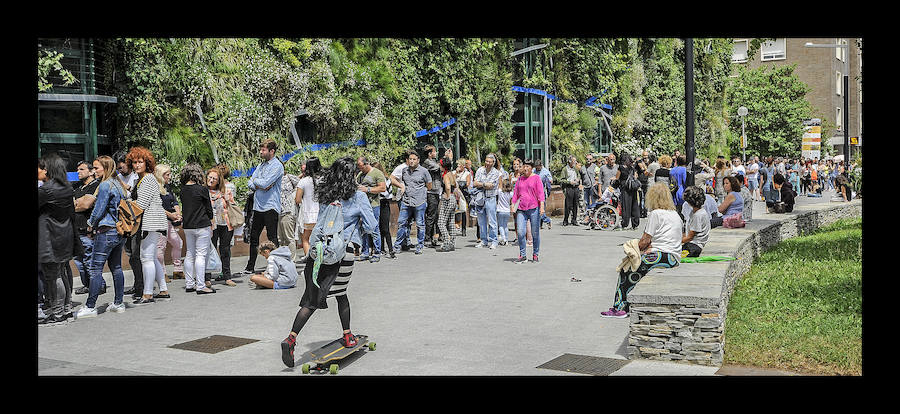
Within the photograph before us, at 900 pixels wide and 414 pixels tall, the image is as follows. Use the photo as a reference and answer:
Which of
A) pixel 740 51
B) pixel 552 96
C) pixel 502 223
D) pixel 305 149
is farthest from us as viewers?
pixel 740 51

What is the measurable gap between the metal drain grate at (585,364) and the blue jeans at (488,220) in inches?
322

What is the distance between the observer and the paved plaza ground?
259 inches

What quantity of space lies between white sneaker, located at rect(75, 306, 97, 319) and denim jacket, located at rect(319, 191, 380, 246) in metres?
3.45

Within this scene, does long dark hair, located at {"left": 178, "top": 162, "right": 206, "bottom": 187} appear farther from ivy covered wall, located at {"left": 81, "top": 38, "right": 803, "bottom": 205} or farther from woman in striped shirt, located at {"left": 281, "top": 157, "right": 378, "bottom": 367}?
ivy covered wall, located at {"left": 81, "top": 38, "right": 803, "bottom": 205}

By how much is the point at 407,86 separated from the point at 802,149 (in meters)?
36.0

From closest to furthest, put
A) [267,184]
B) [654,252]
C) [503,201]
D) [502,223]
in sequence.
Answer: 1. [654,252]
2. [267,184]
3. [503,201]
4. [502,223]

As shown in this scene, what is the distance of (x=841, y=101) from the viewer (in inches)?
2697

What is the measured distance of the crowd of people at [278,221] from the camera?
6.95 metres

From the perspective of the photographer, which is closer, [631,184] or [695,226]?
[695,226]

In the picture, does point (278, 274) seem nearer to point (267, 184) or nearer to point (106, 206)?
point (267, 184)

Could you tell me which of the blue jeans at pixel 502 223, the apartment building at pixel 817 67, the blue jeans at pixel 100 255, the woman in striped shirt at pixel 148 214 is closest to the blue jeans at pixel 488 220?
the blue jeans at pixel 502 223

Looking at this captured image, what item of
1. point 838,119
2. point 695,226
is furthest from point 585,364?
point 838,119

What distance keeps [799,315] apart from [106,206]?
23.2 ft

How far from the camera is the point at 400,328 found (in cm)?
802
